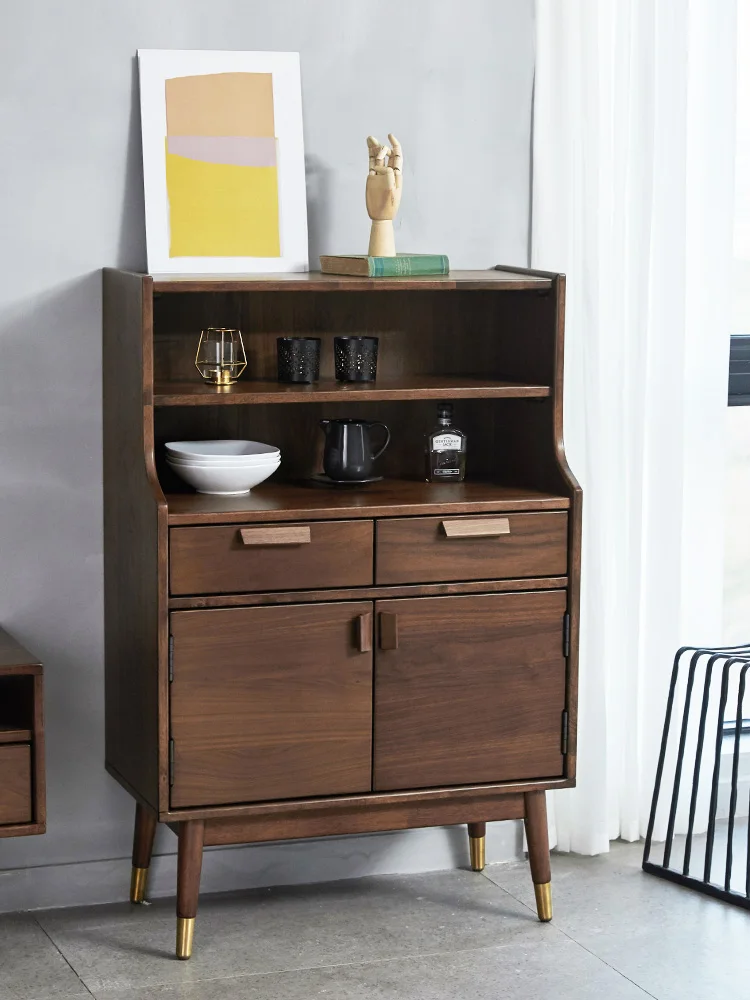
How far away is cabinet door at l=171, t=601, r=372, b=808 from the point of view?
2.80 metres

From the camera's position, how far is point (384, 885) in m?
3.38

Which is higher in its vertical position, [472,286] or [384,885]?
[472,286]

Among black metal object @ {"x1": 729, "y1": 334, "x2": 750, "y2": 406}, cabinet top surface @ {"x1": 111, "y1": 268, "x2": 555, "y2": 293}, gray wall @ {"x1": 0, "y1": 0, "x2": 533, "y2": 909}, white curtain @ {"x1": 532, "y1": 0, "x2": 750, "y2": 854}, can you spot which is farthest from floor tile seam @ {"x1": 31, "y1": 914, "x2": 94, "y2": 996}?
black metal object @ {"x1": 729, "y1": 334, "x2": 750, "y2": 406}

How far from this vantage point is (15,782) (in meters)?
2.73

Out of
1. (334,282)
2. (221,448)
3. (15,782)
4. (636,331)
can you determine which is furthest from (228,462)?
(636,331)

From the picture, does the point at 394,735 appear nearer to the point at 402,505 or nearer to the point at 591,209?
the point at 402,505

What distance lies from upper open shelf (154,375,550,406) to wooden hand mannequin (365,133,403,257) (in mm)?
298

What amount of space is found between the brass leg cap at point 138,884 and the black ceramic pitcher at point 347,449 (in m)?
0.97

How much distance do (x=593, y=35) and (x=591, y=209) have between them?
39 centimetres

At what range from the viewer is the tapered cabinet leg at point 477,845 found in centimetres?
344

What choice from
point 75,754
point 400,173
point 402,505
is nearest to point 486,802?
point 402,505

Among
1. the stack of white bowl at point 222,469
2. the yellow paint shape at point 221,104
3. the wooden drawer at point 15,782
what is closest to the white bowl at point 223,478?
the stack of white bowl at point 222,469

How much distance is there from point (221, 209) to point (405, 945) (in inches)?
63.4

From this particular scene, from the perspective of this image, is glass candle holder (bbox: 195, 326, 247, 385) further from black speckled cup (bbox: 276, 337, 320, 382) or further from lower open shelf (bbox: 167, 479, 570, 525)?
lower open shelf (bbox: 167, 479, 570, 525)
